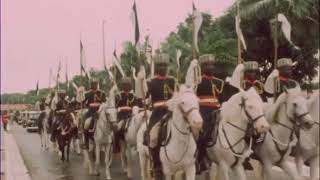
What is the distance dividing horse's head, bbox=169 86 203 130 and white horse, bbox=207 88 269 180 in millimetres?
1094

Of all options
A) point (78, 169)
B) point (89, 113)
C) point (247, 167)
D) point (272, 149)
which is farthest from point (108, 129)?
point (272, 149)

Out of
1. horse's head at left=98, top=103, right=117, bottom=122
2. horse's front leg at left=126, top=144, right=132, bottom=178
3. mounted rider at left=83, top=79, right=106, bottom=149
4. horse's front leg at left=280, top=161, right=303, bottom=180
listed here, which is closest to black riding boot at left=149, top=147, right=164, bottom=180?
horse's front leg at left=280, top=161, right=303, bottom=180

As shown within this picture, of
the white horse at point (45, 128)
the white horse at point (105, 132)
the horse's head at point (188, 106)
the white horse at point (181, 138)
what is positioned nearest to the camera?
the horse's head at point (188, 106)

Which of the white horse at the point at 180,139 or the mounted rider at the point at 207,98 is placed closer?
the white horse at the point at 180,139

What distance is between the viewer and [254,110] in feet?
36.4

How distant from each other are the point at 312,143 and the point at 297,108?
Answer: 2.87 feet

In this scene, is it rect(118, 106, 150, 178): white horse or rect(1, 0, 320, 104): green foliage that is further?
rect(1, 0, 320, 104): green foliage

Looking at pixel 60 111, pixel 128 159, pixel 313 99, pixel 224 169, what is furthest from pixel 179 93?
pixel 60 111

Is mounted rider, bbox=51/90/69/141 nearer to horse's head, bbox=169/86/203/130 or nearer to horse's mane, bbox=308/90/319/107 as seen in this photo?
horse's head, bbox=169/86/203/130

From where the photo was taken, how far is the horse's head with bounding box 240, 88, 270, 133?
10828mm

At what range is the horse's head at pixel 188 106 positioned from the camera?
1026 centimetres

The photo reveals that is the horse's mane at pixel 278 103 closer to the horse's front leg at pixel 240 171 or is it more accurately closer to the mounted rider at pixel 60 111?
the horse's front leg at pixel 240 171

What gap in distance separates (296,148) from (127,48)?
52.8 metres

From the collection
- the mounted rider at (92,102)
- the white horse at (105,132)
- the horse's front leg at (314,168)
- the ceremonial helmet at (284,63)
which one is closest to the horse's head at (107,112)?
the white horse at (105,132)
